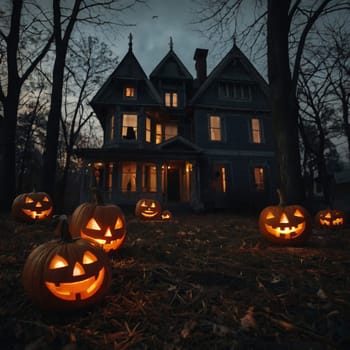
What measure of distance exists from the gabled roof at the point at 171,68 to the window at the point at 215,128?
12.8 ft

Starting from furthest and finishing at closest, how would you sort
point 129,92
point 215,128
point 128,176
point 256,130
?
point 256,130 < point 215,128 < point 129,92 < point 128,176

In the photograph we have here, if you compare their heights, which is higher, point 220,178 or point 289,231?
point 220,178

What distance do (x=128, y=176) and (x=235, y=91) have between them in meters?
10.7

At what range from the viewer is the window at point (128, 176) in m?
14.6

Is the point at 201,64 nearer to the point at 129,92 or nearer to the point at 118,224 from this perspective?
the point at 129,92

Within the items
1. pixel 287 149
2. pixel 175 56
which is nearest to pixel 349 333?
pixel 287 149

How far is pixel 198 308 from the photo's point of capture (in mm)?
1664

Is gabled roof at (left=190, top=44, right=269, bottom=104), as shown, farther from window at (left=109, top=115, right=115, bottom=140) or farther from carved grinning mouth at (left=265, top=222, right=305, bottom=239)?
carved grinning mouth at (left=265, top=222, right=305, bottom=239)

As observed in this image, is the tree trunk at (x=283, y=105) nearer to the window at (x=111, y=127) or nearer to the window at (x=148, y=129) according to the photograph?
the window at (x=148, y=129)

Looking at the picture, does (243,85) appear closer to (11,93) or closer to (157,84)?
(157,84)

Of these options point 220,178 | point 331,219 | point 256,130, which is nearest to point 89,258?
point 331,219

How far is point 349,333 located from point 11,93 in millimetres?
11523

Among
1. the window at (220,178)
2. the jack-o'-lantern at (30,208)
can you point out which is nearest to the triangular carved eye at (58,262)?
the jack-o'-lantern at (30,208)

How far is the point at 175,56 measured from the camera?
16.6 m
